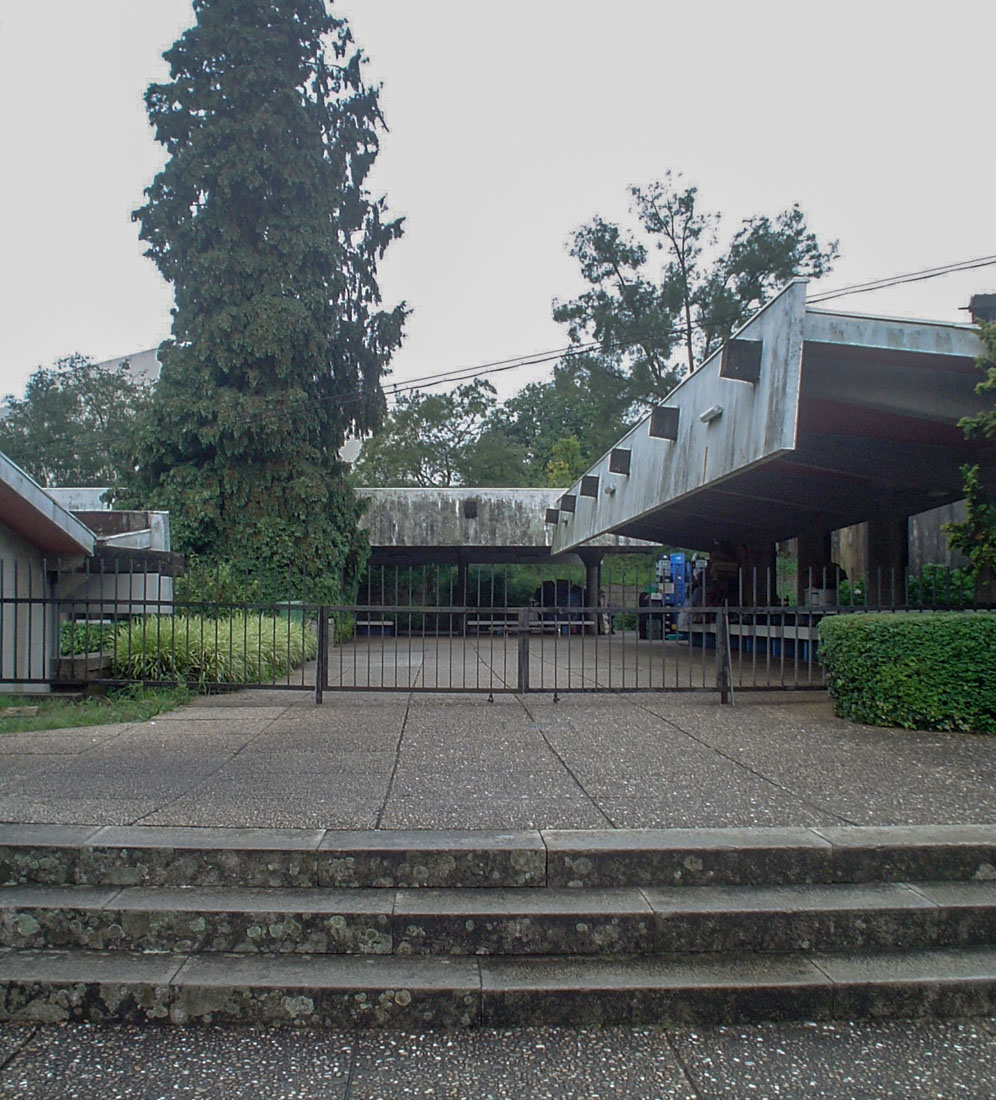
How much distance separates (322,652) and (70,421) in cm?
3828

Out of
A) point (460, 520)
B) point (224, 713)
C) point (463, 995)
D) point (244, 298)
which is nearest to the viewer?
point (463, 995)

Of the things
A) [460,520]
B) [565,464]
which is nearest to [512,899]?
[460,520]

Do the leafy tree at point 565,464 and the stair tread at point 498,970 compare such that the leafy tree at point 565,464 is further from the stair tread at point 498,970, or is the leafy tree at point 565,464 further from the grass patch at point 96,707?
the stair tread at point 498,970

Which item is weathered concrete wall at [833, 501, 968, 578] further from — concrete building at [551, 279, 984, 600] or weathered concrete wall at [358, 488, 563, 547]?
weathered concrete wall at [358, 488, 563, 547]

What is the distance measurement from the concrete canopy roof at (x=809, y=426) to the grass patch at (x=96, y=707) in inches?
269

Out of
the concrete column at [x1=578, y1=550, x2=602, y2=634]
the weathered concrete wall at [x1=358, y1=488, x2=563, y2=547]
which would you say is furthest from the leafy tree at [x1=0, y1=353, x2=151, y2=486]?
the concrete column at [x1=578, y1=550, x2=602, y2=634]

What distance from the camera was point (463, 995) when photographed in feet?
10.9

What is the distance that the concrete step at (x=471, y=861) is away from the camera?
3.97 metres

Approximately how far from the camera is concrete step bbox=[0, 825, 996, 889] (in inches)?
156

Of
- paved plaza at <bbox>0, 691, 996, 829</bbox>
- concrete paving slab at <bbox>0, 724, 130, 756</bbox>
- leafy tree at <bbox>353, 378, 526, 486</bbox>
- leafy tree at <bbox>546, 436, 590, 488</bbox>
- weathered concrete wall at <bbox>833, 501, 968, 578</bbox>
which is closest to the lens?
paved plaza at <bbox>0, 691, 996, 829</bbox>

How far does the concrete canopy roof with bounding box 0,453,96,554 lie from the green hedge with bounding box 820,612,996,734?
8.38 meters

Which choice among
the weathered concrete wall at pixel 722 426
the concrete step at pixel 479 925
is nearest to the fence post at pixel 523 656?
the weathered concrete wall at pixel 722 426

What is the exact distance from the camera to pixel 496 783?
5484 millimetres

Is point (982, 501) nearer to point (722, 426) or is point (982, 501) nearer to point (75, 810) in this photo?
point (722, 426)
